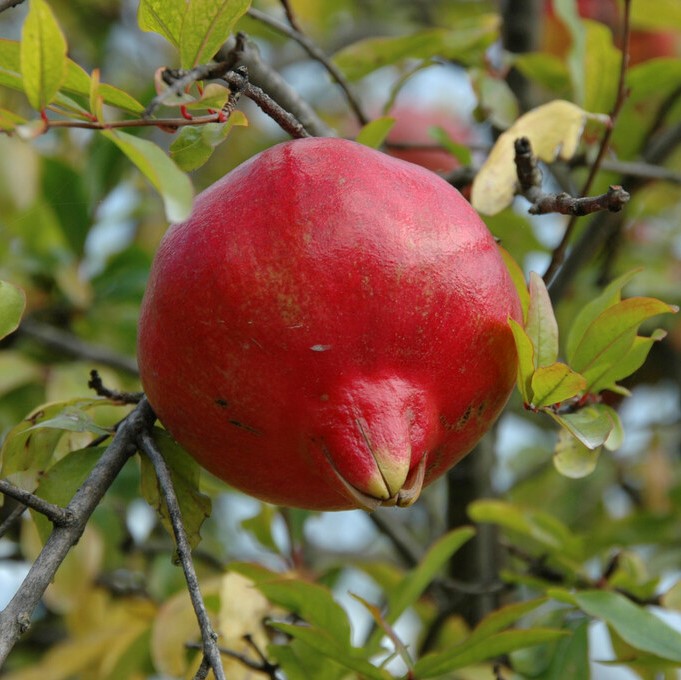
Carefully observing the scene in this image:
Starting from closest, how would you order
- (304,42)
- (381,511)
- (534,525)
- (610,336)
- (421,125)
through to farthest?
(610,336) < (304,42) < (534,525) < (381,511) < (421,125)

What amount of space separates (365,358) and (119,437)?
25 cm

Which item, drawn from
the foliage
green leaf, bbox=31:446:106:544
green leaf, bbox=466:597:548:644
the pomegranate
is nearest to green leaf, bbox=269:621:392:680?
the foliage

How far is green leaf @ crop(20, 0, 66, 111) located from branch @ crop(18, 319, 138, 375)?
2.83ft

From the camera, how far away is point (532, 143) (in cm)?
108

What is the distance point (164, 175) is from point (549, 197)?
1.25ft

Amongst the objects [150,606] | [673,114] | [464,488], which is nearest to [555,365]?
[464,488]

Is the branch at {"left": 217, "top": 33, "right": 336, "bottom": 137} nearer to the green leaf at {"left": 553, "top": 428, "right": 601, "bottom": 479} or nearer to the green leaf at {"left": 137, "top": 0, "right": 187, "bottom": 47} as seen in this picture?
the green leaf at {"left": 137, "top": 0, "right": 187, "bottom": 47}

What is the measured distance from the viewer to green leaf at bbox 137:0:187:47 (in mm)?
768

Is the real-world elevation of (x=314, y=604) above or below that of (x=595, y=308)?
below

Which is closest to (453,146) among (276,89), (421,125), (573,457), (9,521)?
(276,89)

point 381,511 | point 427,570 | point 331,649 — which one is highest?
point 331,649

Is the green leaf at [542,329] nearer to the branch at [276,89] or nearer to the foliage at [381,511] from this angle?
the foliage at [381,511]

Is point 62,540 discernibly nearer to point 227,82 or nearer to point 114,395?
point 114,395

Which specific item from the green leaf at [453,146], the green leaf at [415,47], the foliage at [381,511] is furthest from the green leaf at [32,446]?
the green leaf at [415,47]
